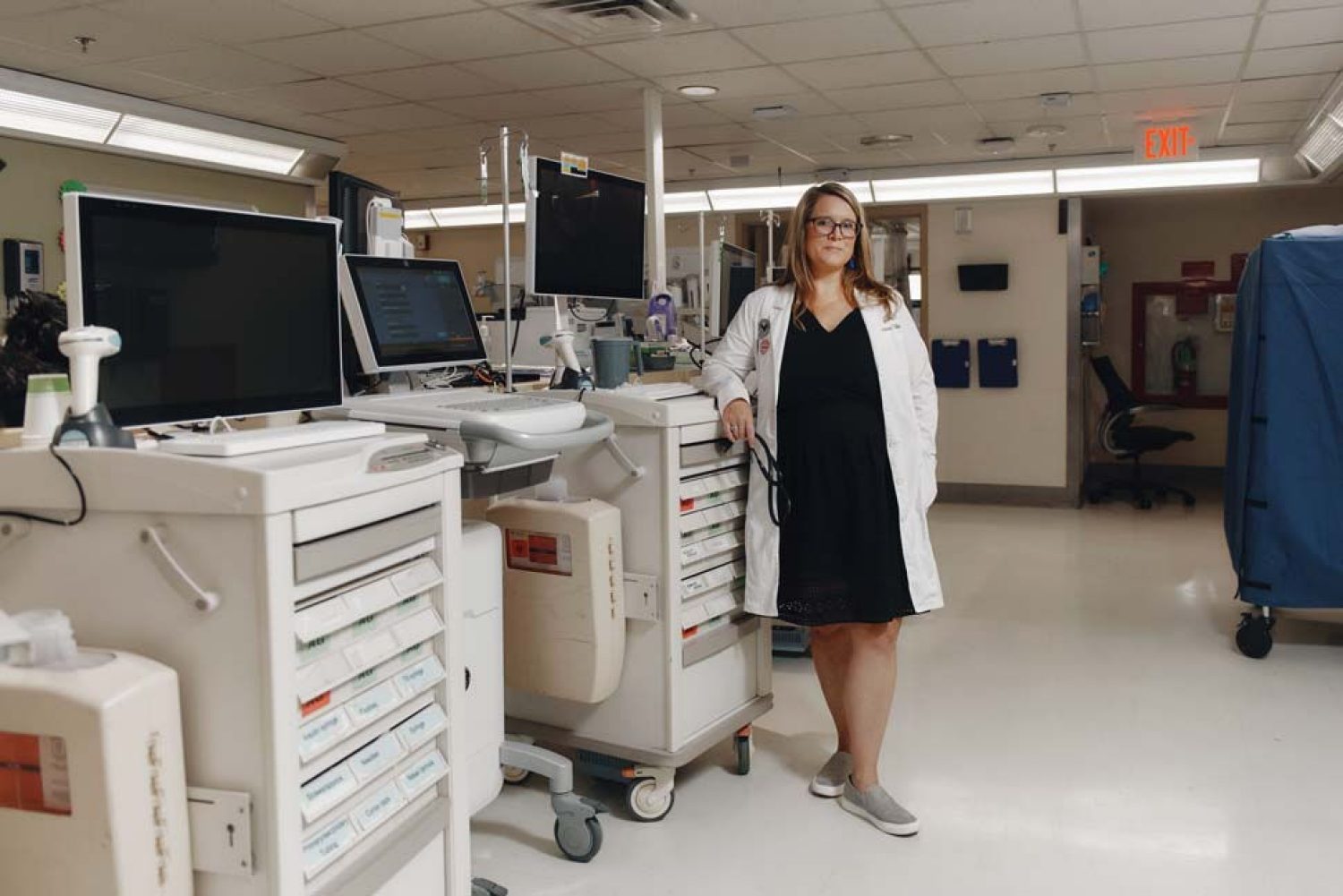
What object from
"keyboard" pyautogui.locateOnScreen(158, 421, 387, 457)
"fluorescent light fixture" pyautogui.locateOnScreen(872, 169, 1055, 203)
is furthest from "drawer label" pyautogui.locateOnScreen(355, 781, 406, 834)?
"fluorescent light fixture" pyautogui.locateOnScreen(872, 169, 1055, 203)

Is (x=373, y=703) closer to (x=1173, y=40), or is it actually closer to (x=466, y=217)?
(x=1173, y=40)

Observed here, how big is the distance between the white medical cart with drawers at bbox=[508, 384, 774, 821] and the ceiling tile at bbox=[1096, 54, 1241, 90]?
372 cm

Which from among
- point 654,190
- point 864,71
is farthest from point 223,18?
point 864,71

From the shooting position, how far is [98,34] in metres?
4.98

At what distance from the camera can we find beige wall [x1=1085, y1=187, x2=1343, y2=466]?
9.30 meters

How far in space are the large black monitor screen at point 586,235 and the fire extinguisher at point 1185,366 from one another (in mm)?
7460

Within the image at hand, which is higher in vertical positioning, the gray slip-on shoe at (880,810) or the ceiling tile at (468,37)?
the ceiling tile at (468,37)

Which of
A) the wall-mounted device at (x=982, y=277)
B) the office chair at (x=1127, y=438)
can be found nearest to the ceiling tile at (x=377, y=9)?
the wall-mounted device at (x=982, y=277)

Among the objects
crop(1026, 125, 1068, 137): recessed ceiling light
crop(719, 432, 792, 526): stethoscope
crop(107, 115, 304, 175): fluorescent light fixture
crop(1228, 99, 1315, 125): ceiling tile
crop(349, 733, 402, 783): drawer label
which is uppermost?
crop(1026, 125, 1068, 137): recessed ceiling light

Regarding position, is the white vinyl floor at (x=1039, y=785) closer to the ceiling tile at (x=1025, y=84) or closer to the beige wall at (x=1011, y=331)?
the ceiling tile at (x=1025, y=84)

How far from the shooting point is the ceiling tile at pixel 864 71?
5.42 metres

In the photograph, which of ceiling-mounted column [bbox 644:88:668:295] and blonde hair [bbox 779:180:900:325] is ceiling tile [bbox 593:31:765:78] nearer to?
ceiling-mounted column [bbox 644:88:668:295]

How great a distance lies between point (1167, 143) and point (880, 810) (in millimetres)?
5377

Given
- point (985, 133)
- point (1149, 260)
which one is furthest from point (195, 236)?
point (1149, 260)
